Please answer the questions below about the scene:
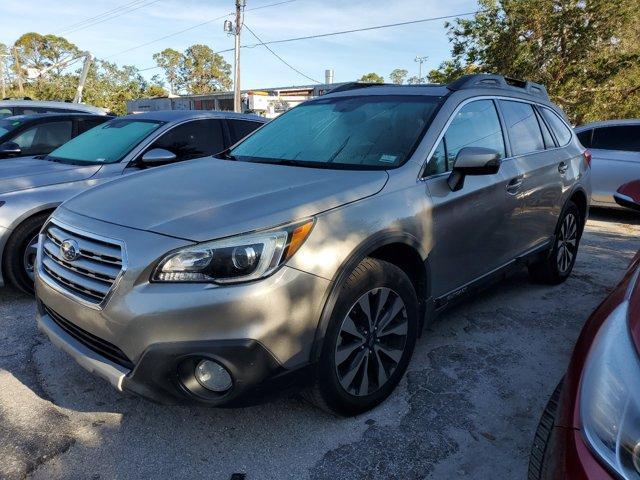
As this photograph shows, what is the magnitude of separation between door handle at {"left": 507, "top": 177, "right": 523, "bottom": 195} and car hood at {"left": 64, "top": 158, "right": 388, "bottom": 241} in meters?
1.28

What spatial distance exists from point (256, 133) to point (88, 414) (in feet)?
7.37

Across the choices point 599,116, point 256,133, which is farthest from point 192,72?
point 256,133

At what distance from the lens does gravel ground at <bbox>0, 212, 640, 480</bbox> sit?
232 cm

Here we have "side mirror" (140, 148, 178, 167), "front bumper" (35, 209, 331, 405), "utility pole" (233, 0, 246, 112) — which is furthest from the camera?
"utility pole" (233, 0, 246, 112)

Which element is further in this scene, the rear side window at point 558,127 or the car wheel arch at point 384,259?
the rear side window at point 558,127

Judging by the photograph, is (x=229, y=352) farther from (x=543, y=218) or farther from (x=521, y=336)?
(x=543, y=218)

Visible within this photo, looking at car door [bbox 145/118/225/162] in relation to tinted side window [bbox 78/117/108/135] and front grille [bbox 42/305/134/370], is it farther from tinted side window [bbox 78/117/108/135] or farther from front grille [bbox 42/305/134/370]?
front grille [bbox 42/305/134/370]

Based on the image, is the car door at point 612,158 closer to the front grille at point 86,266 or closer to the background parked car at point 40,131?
the background parked car at point 40,131

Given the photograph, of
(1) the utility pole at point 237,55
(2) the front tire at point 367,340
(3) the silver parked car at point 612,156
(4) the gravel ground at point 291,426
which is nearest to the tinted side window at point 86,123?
(4) the gravel ground at point 291,426

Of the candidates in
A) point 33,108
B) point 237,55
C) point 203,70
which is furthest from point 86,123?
point 203,70

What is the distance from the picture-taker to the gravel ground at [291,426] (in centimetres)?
232


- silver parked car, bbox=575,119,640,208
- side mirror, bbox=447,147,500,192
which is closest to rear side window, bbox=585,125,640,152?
silver parked car, bbox=575,119,640,208

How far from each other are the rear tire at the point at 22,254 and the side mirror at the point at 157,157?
3.19 feet

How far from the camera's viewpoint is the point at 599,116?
17312mm
